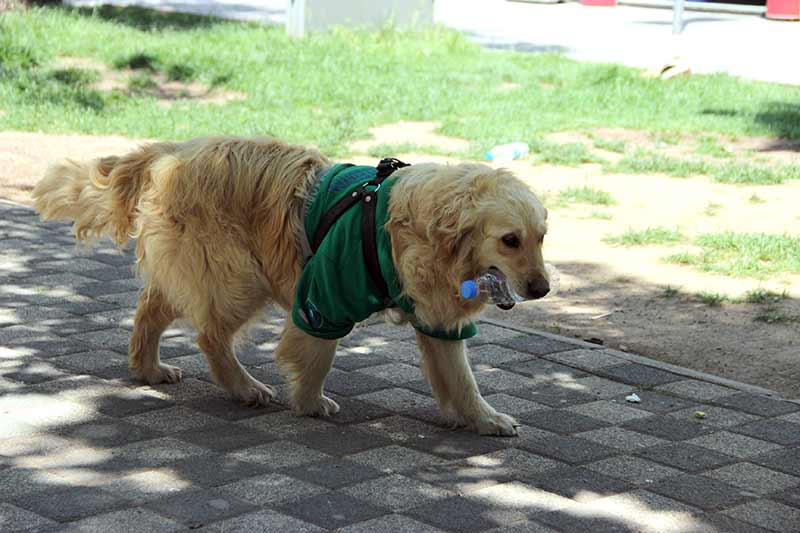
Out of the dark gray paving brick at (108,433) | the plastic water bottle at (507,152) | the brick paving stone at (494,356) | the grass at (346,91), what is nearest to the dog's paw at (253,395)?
the dark gray paving brick at (108,433)

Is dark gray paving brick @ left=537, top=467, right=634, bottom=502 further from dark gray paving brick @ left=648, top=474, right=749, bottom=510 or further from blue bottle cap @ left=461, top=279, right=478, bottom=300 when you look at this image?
blue bottle cap @ left=461, top=279, right=478, bottom=300

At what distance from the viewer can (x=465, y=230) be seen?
465 centimetres

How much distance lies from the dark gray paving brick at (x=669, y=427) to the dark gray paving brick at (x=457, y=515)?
1.20 metres

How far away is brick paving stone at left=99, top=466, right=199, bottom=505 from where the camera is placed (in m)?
4.19

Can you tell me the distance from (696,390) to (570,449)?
115 cm

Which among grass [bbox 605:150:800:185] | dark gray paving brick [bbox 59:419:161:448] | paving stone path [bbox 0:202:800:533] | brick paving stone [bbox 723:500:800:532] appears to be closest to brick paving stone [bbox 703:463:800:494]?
paving stone path [bbox 0:202:800:533]

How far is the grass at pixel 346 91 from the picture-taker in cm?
1193

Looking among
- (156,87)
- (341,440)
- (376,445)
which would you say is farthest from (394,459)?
(156,87)

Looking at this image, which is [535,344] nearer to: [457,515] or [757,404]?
[757,404]

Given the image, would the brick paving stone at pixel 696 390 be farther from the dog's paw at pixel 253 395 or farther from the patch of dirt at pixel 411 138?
the patch of dirt at pixel 411 138

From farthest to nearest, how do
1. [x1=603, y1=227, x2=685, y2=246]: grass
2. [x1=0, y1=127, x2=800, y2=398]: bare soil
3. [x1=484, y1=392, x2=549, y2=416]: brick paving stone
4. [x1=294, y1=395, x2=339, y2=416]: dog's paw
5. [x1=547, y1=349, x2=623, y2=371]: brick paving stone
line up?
[x1=603, y1=227, x2=685, y2=246]: grass
[x1=0, y1=127, x2=800, y2=398]: bare soil
[x1=547, y1=349, x2=623, y2=371]: brick paving stone
[x1=484, y1=392, x2=549, y2=416]: brick paving stone
[x1=294, y1=395, x2=339, y2=416]: dog's paw

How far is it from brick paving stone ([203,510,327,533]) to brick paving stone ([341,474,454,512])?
0.33 metres

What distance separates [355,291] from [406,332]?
1772 mm

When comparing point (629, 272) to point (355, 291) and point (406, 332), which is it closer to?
point (406, 332)
